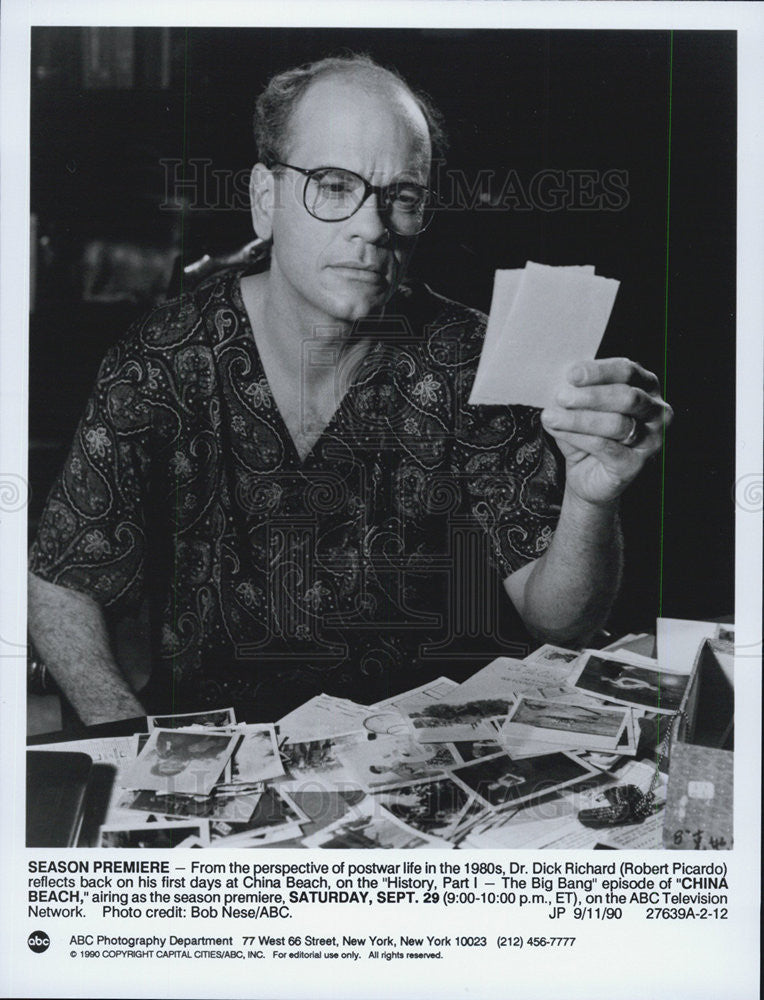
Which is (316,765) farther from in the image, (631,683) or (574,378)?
A: (574,378)

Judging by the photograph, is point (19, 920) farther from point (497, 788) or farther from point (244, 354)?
point (244, 354)

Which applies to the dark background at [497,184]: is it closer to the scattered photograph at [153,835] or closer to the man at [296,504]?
the man at [296,504]

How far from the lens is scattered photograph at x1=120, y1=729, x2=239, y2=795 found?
1.49 metres

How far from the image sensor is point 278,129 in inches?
59.8

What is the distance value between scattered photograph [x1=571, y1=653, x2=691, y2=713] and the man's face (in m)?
0.72

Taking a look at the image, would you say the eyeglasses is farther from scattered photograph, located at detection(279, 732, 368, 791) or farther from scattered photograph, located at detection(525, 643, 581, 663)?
scattered photograph, located at detection(279, 732, 368, 791)

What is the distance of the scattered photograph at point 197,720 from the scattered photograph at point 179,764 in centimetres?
2

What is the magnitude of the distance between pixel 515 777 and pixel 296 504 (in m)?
0.57

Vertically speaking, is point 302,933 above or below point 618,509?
below

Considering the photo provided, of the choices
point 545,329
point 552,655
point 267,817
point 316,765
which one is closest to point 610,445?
point 545,329

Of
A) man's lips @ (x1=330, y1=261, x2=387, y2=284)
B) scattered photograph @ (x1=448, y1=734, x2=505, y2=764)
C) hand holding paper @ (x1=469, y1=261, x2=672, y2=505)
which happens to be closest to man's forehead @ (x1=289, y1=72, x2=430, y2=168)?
man's lips @ (x1=330, y1=261, x2=387, y2=284)

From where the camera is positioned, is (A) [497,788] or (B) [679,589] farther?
(B) [679,589]

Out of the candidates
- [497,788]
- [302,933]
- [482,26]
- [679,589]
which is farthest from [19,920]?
[482,26]

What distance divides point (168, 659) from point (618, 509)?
810 mm
